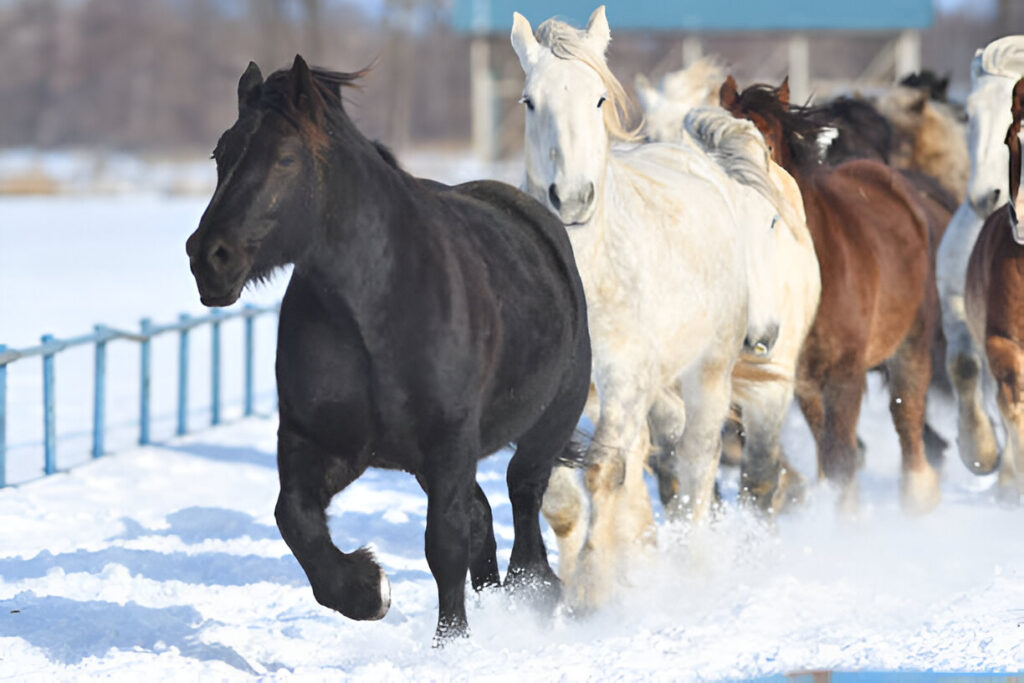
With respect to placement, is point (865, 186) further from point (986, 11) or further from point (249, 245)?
point (986, 11)

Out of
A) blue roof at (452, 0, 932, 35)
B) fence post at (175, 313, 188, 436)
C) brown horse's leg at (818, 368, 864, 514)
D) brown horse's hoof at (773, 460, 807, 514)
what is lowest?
fence post at (175, 313, 188, 436)

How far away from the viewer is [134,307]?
16.6 m

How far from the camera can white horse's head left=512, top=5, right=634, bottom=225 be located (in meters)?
5.39

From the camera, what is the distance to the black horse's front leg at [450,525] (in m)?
4.44

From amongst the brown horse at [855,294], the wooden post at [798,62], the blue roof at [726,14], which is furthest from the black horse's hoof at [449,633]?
the blue roof at [726,14]

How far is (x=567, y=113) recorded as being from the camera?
548 centimetres

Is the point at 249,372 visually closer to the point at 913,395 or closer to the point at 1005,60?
the point at 913,395

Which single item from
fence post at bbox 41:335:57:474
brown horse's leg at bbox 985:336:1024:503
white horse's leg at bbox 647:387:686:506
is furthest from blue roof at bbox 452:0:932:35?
white horse's leg at bbox 647:387:686:506

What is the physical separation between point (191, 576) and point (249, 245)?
2393mm

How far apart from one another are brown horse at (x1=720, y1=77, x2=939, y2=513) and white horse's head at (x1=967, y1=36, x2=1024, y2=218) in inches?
18.5

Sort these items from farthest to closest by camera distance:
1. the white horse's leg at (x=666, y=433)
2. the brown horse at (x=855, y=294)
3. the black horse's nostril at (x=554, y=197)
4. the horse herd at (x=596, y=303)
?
the brown horse at (x=855, y=294), the white horse's leg at (x=666, y=433), the black horse's nostril at (x=554, y=197), the horse herd at (x=596, y=303)

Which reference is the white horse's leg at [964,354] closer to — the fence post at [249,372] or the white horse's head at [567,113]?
the white horse's head at [567,113]

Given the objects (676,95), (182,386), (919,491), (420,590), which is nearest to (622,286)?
(420,590)

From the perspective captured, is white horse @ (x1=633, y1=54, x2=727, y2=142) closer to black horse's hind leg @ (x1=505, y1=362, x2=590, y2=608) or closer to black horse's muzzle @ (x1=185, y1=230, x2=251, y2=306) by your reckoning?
black horse's hind leg @ (x1=505, y1=362, x2=590, y2=608)
